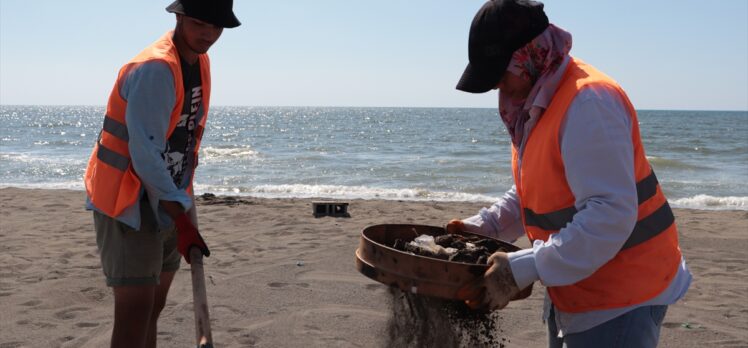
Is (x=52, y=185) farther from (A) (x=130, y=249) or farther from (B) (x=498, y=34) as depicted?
(B) (x=498, y=34)

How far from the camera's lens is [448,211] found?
429 inches

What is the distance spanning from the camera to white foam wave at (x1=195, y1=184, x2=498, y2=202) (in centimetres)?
1383

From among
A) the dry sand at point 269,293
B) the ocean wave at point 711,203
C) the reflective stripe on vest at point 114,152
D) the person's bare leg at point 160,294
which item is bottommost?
the ocean wave at point 711,203

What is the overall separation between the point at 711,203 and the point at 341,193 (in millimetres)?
7264

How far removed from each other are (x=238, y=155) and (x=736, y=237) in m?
18.3

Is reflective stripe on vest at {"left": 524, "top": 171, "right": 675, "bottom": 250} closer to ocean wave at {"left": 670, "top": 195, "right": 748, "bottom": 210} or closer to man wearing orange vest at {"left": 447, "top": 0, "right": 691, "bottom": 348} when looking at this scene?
man wearing orange vest at {"left": 447, "top": 0, "right": 691, "bottom": 348}

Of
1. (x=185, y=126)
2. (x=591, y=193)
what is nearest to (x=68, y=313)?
(x=185, y=126)

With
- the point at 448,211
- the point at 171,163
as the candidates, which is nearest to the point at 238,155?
the point at 448,211

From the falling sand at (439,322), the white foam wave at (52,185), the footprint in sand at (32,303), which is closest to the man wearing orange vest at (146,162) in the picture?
the falling sand at (439,322)

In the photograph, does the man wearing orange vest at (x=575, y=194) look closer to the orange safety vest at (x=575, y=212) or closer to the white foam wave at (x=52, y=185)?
the orange safety vest at (x=575, y=212)

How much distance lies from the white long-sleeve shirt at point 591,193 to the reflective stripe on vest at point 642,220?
8 cm

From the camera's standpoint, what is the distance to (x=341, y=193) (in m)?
14.7

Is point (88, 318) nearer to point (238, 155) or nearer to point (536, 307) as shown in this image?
point (536, 307)

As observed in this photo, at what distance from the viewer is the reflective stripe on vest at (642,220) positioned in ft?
6.27
